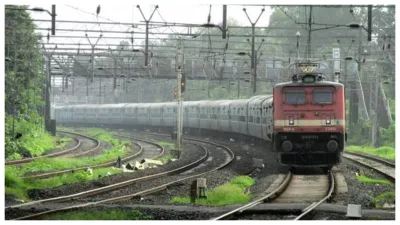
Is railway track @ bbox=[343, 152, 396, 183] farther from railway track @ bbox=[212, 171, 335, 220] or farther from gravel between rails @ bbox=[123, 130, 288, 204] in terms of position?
gravel between rails @ bbox=[123, 130, 288, 204]

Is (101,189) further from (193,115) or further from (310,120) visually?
(193,115)

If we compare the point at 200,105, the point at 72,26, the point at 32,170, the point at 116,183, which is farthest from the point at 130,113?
the point at 116,183

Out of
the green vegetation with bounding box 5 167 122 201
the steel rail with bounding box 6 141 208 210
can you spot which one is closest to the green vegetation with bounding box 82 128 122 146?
the steel rail with bounding box 6 141 208 210

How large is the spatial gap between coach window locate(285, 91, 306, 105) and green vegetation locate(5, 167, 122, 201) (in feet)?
19.5

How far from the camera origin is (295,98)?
1831 centimetres

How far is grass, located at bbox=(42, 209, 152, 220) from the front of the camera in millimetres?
10914

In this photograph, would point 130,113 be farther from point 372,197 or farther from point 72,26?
point 372,197

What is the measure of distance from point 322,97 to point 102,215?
30.1ft

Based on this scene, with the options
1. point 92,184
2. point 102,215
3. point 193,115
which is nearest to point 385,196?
point 102,215

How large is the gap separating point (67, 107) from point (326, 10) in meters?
33.5

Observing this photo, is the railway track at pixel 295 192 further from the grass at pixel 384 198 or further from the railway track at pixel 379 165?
the railway track at pixel 379 165

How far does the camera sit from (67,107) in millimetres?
67875

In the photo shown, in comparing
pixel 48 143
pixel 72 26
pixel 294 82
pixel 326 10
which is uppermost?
pixel 326 10

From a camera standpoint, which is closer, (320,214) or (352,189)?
(320,214)
